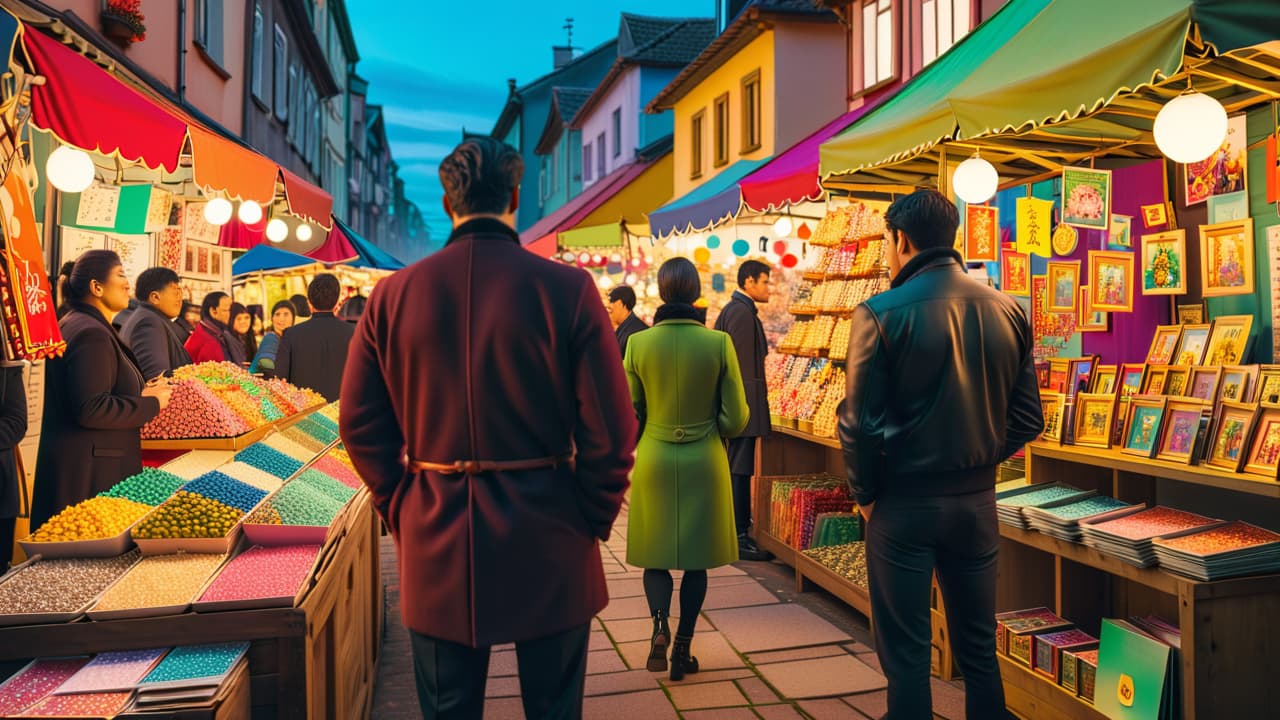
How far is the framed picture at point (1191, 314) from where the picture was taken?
4.68 metres

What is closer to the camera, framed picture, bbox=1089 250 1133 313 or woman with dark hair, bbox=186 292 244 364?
framed picture, bbox=1089 250 1133 313

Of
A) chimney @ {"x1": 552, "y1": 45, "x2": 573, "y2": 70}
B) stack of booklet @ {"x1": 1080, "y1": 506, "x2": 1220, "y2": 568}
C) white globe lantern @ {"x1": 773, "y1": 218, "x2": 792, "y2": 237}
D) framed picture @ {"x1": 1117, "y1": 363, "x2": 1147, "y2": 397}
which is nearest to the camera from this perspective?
stack of booklet @ {"x1": 1080, "y1": 506, "x2": 1220, "y2": 568}

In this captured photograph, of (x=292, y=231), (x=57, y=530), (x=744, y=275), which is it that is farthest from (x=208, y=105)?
(x=57, y=530)

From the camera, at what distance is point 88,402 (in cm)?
423

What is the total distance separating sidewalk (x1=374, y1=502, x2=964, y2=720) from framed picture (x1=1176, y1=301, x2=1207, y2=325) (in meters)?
2.24

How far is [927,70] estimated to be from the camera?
6.50 metres

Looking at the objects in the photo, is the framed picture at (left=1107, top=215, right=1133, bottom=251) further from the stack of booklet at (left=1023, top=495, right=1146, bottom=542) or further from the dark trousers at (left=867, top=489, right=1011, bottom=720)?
the dark trousers at (left=867, top=489, right=1011, bottom=720)

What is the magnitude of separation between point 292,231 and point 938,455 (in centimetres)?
1116

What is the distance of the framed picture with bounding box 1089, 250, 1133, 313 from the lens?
4.79 meters

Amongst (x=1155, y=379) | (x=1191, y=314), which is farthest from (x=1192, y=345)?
(x=1191, y=314)

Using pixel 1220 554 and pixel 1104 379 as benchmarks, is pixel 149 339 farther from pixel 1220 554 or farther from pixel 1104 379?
pixel 1220 554

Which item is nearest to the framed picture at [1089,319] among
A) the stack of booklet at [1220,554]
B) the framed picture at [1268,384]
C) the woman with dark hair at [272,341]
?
the framed picture at [1268,384]

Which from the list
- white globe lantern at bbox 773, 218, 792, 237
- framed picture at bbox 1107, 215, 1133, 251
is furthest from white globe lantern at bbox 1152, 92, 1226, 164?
white globe lantern at bbox 773, 218, 792, 237

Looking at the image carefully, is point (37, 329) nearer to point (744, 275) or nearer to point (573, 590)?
point (573, 590)
